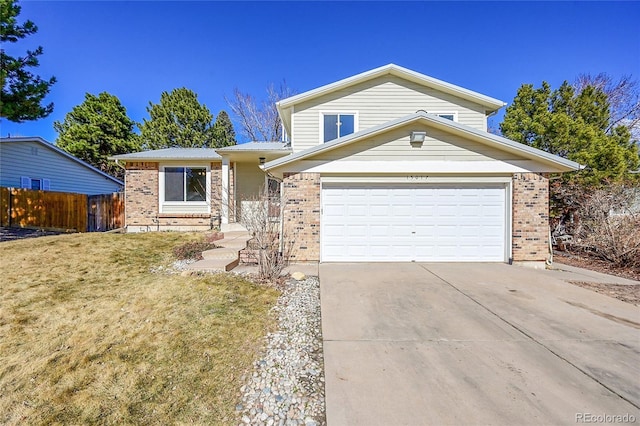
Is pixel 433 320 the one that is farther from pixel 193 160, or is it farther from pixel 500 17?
pixel 500 17

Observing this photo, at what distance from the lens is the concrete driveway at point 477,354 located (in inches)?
93.7

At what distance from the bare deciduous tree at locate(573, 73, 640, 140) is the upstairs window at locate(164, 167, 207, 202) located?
84.7ft

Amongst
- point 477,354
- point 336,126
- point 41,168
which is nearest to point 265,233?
point 477,354

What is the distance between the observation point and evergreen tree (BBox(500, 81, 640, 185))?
386 inches

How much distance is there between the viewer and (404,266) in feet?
23.4

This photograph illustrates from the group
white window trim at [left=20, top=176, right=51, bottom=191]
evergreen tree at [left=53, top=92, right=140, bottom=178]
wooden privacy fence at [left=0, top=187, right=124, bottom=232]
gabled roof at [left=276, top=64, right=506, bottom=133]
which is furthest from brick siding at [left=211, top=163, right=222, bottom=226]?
evergreen tree at [left=53, top=92, right=140, bottom=178]

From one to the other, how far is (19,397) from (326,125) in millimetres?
10088

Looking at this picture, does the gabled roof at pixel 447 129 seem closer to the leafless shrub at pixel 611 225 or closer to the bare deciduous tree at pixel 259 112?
the leafless shrub at pixel 611 225

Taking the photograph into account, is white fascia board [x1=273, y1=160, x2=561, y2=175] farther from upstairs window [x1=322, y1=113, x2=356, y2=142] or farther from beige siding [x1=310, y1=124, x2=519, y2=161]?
upstairs window [x1=322, y1=113, x2=356, y2=142]

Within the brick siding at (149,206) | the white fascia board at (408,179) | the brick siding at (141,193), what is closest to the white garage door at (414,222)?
the white fascia board at (408,179)

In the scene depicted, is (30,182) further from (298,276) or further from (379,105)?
(379,105)

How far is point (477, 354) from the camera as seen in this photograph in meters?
3.23

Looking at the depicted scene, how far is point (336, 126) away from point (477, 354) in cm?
904

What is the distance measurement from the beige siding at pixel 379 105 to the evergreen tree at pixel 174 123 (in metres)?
16.4
